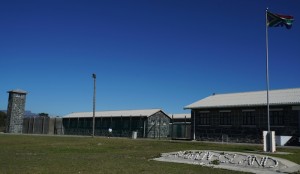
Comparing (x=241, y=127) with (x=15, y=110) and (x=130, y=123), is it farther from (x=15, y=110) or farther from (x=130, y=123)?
(x=15, y=110)

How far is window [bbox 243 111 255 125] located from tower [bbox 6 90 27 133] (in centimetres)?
3831

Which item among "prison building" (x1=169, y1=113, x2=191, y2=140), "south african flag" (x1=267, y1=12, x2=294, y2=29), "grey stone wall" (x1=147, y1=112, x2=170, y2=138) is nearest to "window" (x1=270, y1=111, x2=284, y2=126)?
"south african flag" (x1=267, y1=12, x2=294, y2=29)

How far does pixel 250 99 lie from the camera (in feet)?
137

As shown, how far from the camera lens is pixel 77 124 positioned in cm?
6462

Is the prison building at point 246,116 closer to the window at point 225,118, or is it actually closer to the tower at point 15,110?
the window at point 225,118

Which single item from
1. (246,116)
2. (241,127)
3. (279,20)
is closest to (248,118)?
(246,116)

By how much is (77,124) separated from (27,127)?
9.13 meters

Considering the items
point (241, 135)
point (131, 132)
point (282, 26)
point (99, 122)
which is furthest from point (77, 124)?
point (282, 26)

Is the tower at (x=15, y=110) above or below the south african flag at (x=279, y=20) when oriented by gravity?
below

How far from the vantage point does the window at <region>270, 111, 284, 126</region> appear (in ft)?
120

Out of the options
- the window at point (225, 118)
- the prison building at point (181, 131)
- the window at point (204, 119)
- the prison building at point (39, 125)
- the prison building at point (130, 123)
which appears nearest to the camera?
the window at point (225, 118)

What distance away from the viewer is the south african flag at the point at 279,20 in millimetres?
27141

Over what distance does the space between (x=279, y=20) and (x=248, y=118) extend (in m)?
15.0

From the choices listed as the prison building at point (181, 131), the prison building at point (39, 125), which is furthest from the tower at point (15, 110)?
the prison building at point (181, 131)
